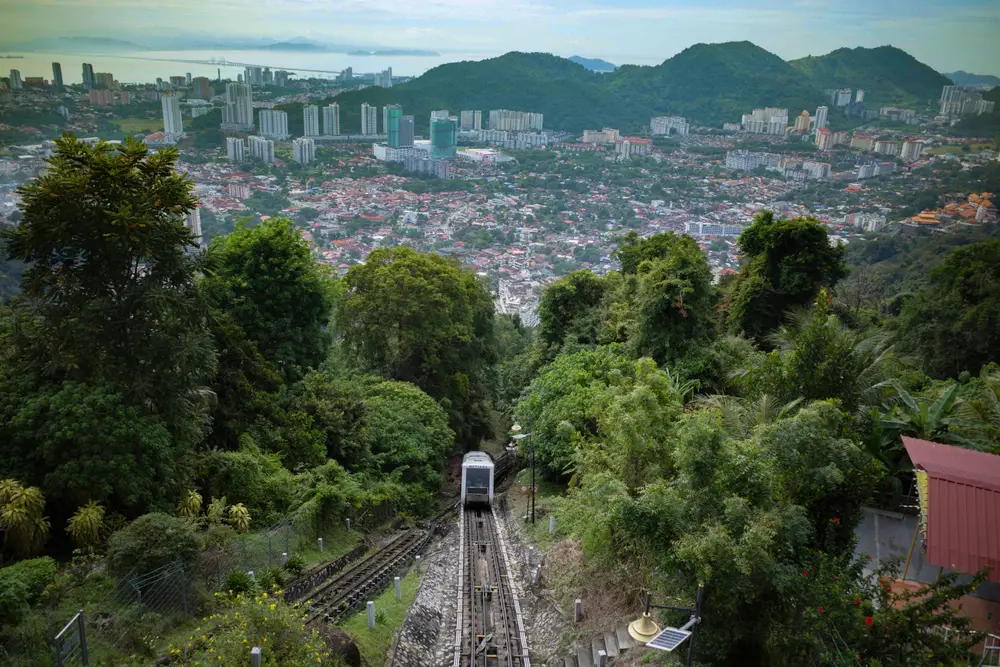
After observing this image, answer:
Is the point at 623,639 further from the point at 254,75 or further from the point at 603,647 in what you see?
the point at 254,75

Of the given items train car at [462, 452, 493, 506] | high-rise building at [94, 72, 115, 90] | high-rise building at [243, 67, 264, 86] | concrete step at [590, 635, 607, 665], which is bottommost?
train car at [462, 452, 493, 506]

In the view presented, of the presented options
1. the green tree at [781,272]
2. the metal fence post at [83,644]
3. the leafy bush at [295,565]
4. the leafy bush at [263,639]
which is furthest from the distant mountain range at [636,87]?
the leafy bush at [263,639]

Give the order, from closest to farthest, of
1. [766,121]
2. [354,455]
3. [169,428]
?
[169,428] → [354,455] → [766,121]

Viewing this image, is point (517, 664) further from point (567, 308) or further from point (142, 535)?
point (567, 308)

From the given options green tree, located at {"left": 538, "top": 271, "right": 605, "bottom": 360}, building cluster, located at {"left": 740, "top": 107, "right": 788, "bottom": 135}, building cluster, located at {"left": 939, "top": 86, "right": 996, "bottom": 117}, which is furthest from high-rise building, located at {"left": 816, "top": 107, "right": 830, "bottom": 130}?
green tree, located at {"left": 538, "top": 271, "right": 605, "bottom": 360}

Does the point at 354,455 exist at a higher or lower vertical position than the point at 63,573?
lower

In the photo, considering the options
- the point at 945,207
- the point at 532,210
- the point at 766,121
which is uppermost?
the point at 766,121

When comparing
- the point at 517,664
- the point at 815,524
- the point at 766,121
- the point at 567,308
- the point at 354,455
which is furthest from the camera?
the point at 766,121

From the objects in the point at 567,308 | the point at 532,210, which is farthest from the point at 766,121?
the point at 567,308

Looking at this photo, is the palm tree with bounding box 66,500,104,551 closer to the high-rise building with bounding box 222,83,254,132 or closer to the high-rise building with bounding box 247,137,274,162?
the high-rise building with bounding box 247,137,274,162
